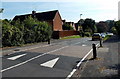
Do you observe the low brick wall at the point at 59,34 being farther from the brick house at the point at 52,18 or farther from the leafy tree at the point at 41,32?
the leafy tree at the point at 41,32

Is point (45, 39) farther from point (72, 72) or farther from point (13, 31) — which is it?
point (72, 72)

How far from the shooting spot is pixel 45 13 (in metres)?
62.5

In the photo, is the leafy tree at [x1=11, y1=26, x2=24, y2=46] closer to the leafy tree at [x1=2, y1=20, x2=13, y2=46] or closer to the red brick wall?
the leafy tree at [x1=2, y1=20, x2=13, y2=46]

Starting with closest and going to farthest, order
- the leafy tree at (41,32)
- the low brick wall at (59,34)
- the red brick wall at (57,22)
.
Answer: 1. the leafy tree at (41,32)
2. the low brick wall at (59,34)
3. the red brick wall at (57,22)

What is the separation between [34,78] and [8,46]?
1527 cm

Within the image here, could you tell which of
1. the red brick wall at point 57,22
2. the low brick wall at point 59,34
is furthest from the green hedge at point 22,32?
the red brick wall at point 57,22

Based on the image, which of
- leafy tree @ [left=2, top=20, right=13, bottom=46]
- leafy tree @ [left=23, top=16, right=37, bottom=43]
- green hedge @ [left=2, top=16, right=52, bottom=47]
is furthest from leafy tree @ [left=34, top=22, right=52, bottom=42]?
leafy tree @ [left=2, top=20, right=13, bottom=46]

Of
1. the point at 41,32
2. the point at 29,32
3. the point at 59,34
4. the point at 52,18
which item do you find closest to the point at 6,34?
the point at 29,32

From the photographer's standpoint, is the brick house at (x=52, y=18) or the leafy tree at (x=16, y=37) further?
the brick house at (x=52, y=18)

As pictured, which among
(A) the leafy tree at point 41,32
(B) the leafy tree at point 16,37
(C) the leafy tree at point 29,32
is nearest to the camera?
(B) the leafy tree at point 16,37

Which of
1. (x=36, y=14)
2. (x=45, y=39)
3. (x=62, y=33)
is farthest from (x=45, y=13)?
(x=45, y=39)

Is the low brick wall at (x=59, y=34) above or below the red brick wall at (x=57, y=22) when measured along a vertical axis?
below

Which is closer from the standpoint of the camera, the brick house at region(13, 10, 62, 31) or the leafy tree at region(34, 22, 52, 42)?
the leafy tree at region(34, 22, 52, 42)

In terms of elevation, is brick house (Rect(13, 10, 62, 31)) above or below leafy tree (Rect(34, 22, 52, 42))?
above
